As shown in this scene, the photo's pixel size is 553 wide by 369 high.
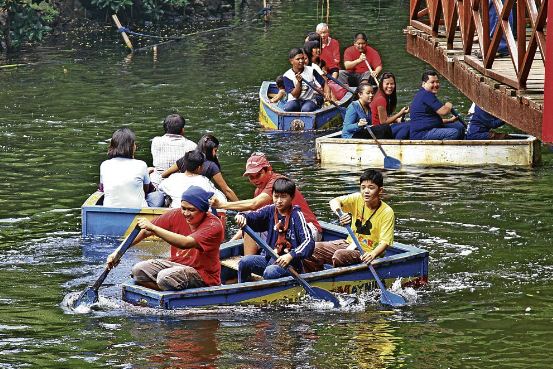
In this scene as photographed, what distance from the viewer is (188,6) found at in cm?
4194

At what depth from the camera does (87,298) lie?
12023 millimetres

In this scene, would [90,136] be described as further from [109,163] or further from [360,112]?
[109,163]

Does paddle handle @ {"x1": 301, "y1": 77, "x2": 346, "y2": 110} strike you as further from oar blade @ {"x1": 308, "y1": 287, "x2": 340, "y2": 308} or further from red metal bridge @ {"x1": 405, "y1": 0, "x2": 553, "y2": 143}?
oar blade @ {"x1": 308, "y1": 287, "x2": 340, "y2": 308}

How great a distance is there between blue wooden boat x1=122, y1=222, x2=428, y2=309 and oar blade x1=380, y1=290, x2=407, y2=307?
214mm

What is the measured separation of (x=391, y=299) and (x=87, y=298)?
2.81 meters

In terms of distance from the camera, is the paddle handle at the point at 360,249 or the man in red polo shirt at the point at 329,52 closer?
the paddle handle at the point at 360,249

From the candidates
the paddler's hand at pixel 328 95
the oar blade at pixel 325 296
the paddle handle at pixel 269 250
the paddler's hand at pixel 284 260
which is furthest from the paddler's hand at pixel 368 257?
the paddler's hand at pixel 328 95

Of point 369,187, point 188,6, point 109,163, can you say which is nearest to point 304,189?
point 109,163

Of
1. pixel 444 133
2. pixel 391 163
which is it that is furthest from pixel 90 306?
pixel 444 133

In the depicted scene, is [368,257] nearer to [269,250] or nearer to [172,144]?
[269,250]

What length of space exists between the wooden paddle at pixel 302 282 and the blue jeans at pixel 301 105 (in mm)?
10171

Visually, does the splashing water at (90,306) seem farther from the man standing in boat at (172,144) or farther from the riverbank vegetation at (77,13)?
the riverbank vegetation at (77,13)

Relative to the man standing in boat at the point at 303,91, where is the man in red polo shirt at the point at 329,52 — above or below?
above

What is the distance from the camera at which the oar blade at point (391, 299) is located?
12188 mm
